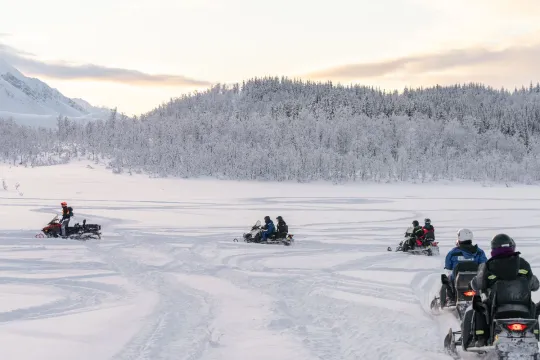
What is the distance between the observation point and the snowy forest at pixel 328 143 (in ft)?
317

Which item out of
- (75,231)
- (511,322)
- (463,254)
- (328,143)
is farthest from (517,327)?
(328,143)

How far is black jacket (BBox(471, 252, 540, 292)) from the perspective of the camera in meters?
7.00

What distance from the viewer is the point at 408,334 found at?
930cm

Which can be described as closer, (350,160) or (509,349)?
(509,349)

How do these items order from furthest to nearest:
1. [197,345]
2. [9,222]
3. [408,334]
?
[9,222]
[408,334]
[197,345]

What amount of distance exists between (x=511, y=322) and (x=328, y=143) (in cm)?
13030

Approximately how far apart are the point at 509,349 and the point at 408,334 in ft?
8.80

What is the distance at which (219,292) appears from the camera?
1316 cm

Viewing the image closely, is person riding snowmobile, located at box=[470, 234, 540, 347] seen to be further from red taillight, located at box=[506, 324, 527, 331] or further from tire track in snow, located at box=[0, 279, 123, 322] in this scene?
tire track in snow, located at box=[0, 279, 123, 322]

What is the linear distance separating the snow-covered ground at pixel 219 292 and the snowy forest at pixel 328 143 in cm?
6472

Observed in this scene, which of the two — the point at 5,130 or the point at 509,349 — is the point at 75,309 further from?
the point at 5,130

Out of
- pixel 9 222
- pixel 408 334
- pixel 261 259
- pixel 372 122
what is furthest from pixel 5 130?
pixel 408 334

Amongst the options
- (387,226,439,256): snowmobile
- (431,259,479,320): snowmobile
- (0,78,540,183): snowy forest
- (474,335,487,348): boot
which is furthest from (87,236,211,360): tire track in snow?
(0,78,540,183): snowy forest

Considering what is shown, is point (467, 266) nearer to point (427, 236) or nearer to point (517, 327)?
point (517, 327)
